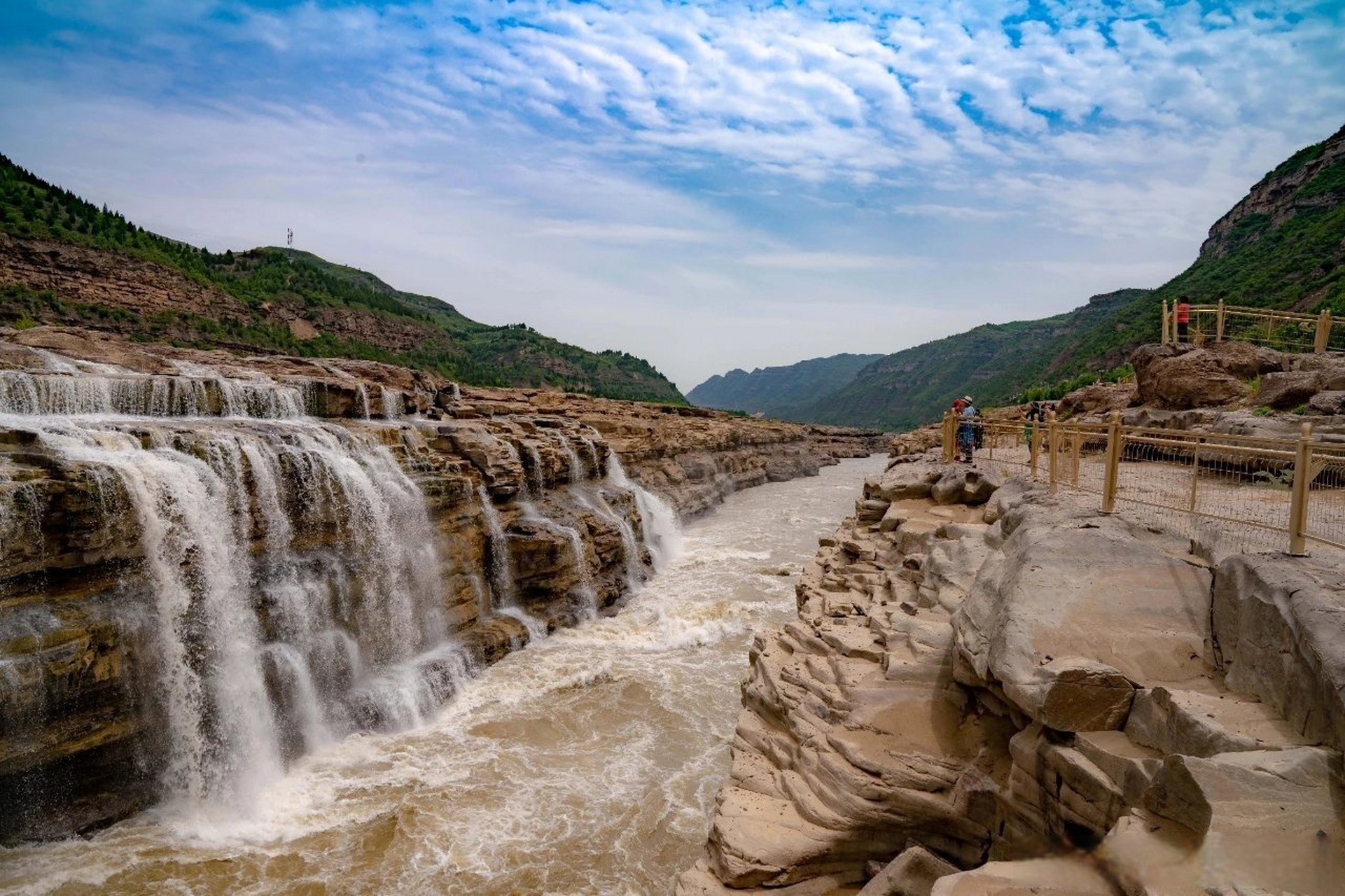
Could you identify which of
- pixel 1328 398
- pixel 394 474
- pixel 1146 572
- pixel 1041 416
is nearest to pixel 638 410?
pixel 1041 416

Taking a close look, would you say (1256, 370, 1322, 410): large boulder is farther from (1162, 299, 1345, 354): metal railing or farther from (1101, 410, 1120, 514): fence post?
(1101, 410, 1120, 514): fence post

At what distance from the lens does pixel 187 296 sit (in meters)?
36.8

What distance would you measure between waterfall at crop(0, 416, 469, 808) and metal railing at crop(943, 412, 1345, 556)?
35.3 feet

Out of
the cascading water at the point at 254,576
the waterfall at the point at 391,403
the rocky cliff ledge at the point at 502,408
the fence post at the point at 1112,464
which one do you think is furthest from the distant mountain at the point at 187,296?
the fence post at the point at 1112,464

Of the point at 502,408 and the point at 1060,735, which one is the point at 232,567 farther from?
the point at 502,408

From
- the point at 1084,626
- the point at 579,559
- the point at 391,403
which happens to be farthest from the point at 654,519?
the point at 1084,626

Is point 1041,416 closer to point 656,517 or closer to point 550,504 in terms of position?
point 656,517

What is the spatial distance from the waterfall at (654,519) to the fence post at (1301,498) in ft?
56.4

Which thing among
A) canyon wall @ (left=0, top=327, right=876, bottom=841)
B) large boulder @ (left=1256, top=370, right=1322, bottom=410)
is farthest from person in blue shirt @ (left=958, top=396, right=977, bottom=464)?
canyon wall @ (left=0, top=327, right=876, bottom=841)

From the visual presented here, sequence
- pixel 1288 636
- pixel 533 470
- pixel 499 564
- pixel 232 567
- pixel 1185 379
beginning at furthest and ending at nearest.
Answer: pixel 533 470, pixel 499 564, pixel 1185 379, pixel 232 567, pixel 1288 636

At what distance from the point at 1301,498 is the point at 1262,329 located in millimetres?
17234

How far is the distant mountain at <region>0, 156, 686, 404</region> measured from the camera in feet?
93.2

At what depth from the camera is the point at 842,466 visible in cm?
6316

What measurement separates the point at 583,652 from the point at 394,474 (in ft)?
17.5
